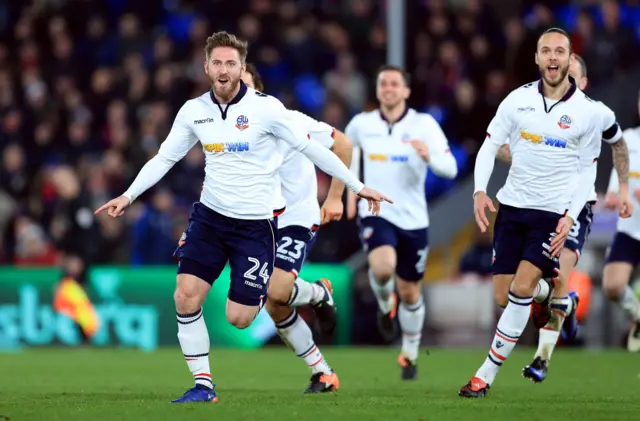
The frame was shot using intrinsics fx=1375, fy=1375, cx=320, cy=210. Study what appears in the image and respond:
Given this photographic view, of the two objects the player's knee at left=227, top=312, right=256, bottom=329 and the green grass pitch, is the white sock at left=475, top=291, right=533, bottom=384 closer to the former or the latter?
the green grass pitch

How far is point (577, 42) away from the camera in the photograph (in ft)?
65.9

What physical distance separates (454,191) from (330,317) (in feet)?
29.1

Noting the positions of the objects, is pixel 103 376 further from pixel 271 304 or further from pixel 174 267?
pixel 174 267

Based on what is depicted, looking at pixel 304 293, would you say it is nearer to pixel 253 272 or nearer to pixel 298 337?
pixel 298 337

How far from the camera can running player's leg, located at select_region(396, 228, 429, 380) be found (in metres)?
12.8

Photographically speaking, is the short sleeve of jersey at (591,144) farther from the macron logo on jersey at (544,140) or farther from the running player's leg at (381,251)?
the running player's leg at (381,251)

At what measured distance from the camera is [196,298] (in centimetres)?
907

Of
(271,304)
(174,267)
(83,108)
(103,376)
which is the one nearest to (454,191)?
(174,267)

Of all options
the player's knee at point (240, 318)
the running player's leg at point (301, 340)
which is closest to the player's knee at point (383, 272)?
the running player's leg at point (301, 340)

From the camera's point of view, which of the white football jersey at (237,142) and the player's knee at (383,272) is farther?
the player's knee at (383,272)

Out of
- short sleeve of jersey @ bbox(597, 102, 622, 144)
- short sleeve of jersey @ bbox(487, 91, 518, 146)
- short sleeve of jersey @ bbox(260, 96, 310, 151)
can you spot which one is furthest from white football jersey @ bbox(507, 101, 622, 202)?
short sleeve of jersey @ bbox(260, 96, 310, 151)

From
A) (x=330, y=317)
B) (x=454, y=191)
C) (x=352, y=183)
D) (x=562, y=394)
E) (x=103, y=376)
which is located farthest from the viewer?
(x=454, y=191)

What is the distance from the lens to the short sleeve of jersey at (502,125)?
9797 millimetres

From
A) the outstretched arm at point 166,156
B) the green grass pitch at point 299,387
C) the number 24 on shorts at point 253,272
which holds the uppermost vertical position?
the outstretched arm at point 166,156
